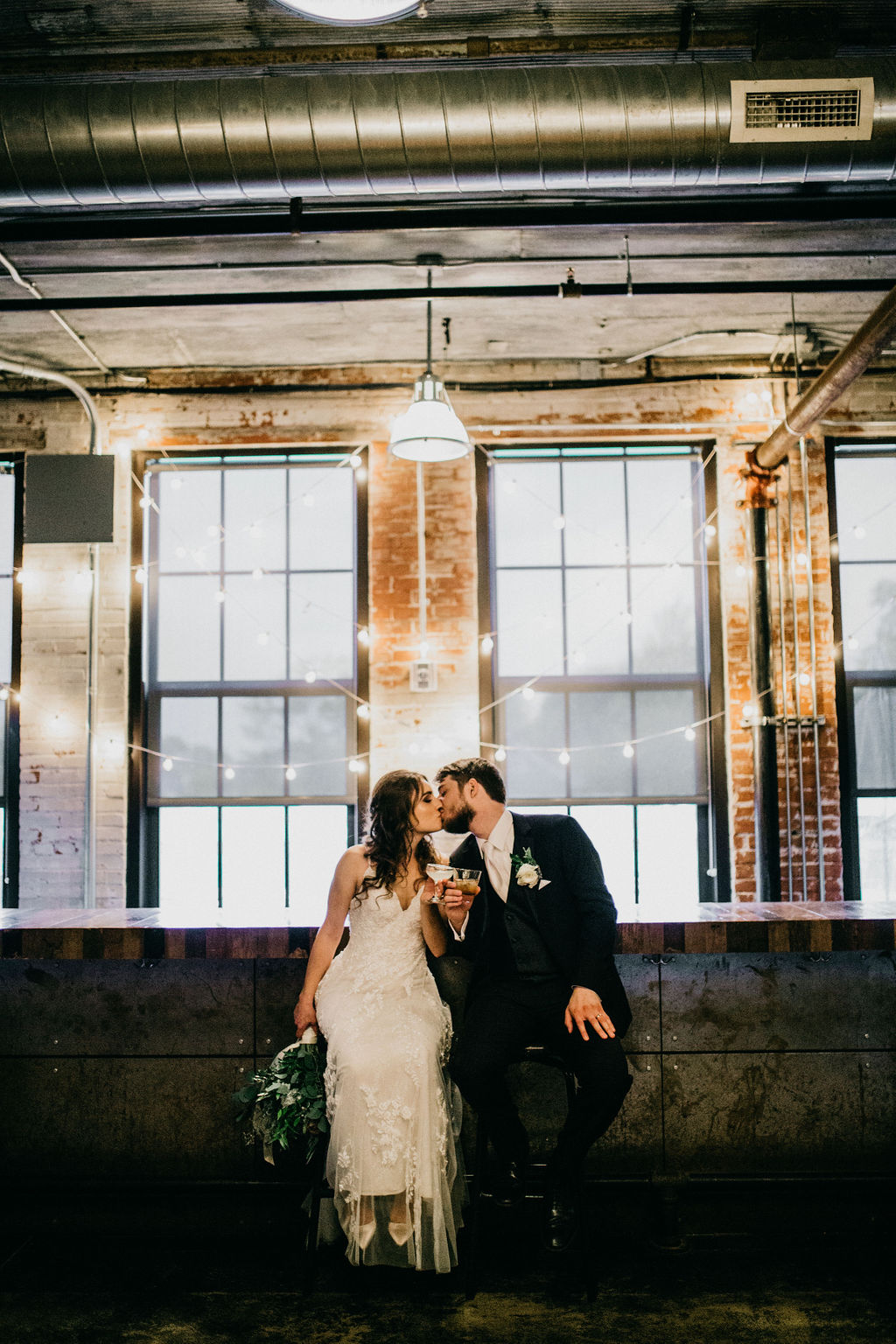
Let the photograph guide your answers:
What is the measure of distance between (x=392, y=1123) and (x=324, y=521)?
4146 mm

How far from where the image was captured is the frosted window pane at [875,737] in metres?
5.93

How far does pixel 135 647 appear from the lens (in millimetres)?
6051

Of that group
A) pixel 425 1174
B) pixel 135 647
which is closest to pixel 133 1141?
pixel 425 1174

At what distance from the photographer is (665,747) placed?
6.03 m

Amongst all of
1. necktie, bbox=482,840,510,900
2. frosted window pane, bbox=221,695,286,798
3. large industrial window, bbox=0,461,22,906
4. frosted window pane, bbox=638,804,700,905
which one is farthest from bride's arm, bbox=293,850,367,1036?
large industrial window, bbox=0,461,22,906

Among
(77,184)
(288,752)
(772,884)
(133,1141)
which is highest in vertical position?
(77,184)

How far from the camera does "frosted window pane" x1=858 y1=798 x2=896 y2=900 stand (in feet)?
19.2

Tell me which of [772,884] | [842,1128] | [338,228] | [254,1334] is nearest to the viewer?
[254,1334]

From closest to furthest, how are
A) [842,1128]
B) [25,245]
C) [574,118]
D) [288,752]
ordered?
1. [574,118]
2. [842,1128]
3. [25,245]
4. [288,752]

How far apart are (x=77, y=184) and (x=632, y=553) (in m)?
4.02

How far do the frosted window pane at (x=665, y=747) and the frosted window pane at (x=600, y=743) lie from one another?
0.08 metres

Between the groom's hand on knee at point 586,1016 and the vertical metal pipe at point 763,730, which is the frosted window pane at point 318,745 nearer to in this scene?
the vertical metal pipe at point 763,730

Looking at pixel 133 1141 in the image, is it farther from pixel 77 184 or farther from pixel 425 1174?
pixel 77 184

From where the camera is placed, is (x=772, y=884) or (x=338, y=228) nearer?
(x=338, y=228)
